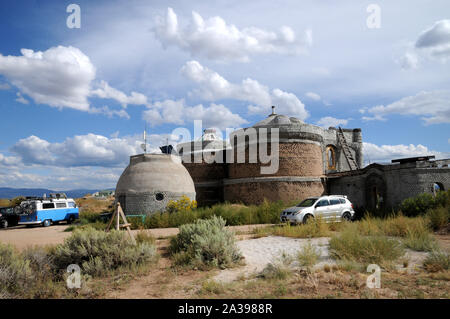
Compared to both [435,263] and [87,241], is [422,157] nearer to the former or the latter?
[435,263]

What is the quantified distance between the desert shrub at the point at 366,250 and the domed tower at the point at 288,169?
46.2 feet

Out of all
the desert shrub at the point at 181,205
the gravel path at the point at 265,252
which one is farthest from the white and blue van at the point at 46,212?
the gravel path at the point at 265,252

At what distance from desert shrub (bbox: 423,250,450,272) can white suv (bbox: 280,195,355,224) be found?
628 centimetres

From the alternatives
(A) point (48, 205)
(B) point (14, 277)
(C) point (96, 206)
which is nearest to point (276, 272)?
(B) point (14, 277)

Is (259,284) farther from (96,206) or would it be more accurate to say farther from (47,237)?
(96,206)

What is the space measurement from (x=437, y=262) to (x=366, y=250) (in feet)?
4.74

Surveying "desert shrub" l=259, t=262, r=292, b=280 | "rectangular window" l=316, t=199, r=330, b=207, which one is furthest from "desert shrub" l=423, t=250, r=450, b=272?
"rectangular window" l=316, t=199, r=330, b=207

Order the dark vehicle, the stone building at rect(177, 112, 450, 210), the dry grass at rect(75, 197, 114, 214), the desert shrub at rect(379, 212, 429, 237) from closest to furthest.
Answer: the desert shrub at rect(379, 212, 429, 237) < the stone building at rect(177, 112, 450, 210) < the dark vehicle < the dry grass at rect(75, 197, 114, 214)

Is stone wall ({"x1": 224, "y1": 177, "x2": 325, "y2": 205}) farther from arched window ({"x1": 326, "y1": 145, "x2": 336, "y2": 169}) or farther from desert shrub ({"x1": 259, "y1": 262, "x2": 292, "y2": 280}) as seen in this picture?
desert shrub ({"x1": 259, "y1": 262, "x2": 292, "y2": 280})

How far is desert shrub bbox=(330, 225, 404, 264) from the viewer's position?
7.50m

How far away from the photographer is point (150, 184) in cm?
2066
